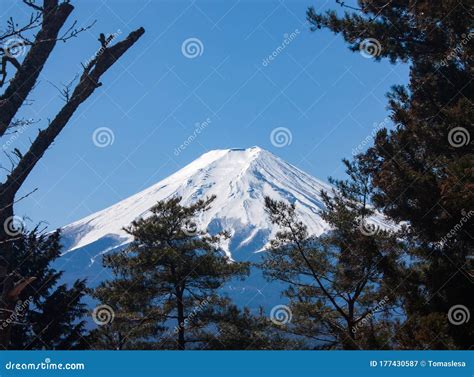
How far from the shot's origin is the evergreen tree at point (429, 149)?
10.3 m

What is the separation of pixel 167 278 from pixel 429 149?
1170 centimetres

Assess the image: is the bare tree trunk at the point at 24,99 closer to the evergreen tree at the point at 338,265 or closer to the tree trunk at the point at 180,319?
the evergreen tree at the point at 338,265

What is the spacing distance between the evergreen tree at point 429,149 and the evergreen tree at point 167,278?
29.5ft

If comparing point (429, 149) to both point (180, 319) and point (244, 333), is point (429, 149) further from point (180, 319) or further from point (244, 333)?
point (180, 319)

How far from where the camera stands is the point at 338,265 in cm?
1695

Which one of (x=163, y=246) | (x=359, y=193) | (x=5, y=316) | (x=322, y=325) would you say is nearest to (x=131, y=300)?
(x=163, y=246)

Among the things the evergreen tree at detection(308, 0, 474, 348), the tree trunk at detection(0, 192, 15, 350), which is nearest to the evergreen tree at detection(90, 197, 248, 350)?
the evergreen tree at detection(308, 0, 474, 348)

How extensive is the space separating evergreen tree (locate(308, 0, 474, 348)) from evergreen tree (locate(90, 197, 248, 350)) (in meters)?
9.00

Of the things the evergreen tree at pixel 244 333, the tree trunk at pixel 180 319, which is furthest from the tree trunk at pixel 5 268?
the tree trunk at pixel 180 319

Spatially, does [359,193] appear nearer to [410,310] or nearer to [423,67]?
[423,67]

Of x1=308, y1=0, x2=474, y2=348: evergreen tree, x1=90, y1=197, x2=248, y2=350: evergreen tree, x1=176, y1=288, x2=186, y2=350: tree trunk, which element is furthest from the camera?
x1=90, y1=197, x2=248, y2=350: evergreen tree

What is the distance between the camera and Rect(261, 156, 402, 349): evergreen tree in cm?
1442

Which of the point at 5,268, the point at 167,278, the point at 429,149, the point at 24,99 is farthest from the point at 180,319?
the point at 24,99

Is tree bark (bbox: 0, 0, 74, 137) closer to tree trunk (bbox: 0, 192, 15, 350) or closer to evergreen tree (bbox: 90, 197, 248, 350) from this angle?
tree trunk (bbox: 0, 192, 15, 350)
